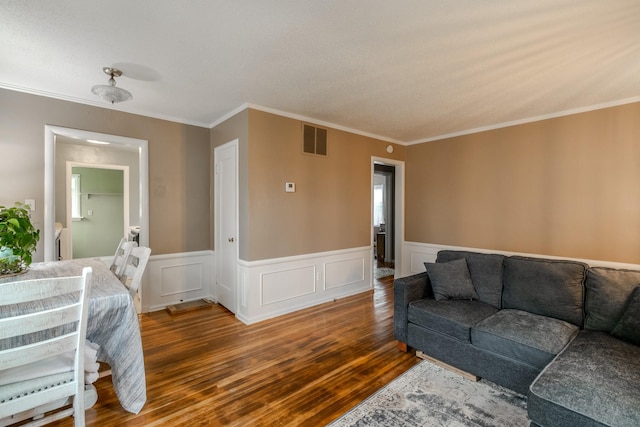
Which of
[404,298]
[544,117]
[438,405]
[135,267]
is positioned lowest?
[438,405]

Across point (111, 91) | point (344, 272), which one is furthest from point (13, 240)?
point (344, 272)

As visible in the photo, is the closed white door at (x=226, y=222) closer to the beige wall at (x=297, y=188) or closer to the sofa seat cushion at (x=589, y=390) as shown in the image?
the beige wall at (x=297, y=188)

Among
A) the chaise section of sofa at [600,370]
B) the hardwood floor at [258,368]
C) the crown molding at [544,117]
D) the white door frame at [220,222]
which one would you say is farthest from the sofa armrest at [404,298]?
the crown molding at [544,117]

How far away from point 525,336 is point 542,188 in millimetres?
2415

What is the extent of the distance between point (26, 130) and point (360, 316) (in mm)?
4127

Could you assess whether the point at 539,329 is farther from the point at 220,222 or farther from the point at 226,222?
the point at 220,222

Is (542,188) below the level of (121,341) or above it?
above

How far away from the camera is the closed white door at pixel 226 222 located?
11.8ft

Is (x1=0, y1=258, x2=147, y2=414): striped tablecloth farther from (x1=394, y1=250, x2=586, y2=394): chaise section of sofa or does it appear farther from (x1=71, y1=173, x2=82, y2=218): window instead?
(x1=71, y1=173, x2=82, y2=218): window

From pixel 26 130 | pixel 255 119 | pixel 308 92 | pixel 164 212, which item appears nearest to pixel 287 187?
pixel 255 119

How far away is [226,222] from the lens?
3836 mm

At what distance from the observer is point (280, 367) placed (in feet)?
8.01

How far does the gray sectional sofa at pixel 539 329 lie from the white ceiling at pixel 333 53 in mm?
1734

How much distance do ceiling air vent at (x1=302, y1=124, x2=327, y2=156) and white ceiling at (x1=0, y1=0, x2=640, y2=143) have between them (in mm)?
433
